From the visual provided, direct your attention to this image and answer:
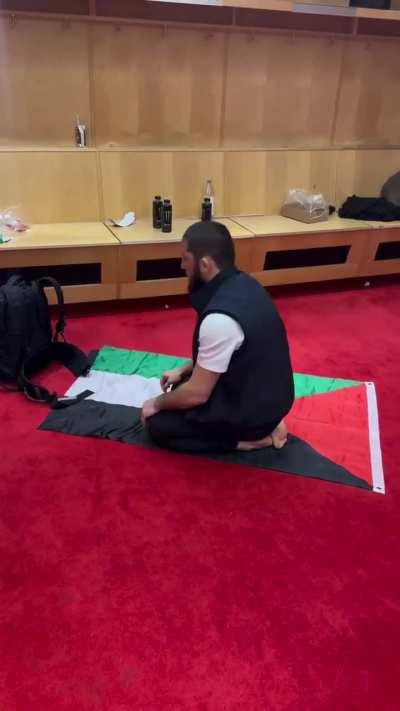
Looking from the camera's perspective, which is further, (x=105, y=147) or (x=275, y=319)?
(x=105, y=147)

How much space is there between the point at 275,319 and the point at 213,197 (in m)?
2.19

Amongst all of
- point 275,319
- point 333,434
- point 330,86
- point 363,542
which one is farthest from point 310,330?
point 330,86

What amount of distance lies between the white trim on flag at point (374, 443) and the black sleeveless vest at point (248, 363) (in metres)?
0.44

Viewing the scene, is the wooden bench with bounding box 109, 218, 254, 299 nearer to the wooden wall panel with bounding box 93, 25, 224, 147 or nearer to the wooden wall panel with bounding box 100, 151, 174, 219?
the wooden wall panel with bounding box 100, 151, 174, 219

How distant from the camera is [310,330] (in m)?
3.30

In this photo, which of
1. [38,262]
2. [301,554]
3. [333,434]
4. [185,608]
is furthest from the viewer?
[38,262]

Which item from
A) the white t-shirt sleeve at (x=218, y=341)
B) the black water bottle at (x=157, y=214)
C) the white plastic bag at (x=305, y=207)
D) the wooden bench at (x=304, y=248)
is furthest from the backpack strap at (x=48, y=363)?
the white plastic bag at (x=305, y=207)

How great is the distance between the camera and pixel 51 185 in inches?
133

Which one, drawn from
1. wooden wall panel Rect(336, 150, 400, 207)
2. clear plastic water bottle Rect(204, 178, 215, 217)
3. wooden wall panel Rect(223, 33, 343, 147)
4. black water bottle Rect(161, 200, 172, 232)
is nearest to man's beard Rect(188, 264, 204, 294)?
black water bottle Rect(161, 200, 172, 232)

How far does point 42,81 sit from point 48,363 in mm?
1859

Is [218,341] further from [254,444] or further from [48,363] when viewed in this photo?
[48,363]

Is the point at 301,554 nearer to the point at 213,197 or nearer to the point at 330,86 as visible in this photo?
the point at 213,197

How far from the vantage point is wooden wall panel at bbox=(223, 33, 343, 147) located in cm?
369

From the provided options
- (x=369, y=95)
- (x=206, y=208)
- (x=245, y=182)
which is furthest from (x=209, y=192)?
(x=369, y=95)
